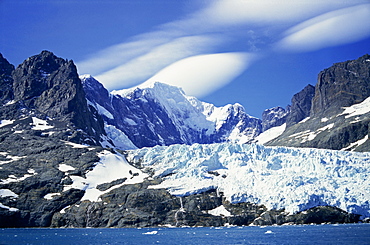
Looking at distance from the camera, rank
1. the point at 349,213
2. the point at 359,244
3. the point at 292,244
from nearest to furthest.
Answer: the point at 359,244, the point at 292,244, the point at 349,213

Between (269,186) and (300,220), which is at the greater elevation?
(269,186)

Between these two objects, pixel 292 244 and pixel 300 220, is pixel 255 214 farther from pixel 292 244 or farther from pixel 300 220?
pixel 292 244

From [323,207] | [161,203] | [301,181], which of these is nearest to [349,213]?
[323,207]

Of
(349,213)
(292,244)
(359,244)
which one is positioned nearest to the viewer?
(359,244)

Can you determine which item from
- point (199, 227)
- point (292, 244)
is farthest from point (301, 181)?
point (292, 244)

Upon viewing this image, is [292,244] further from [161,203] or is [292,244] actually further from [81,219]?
[81,219]

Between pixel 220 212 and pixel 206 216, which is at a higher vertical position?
pixel 220 212

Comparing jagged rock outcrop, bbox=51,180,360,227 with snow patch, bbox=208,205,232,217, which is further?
snow patch, bbox=208,205,232,217

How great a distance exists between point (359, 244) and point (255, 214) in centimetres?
9264

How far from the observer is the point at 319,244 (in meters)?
103

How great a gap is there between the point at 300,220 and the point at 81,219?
304ft

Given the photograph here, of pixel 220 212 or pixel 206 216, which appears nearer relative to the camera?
pixel 206 216

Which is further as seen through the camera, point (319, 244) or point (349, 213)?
point (349, 213)

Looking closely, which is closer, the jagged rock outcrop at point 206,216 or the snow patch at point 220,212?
the jagged rock outcrop at point 206,216
